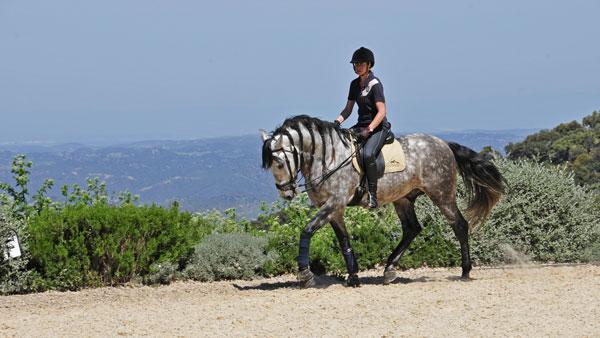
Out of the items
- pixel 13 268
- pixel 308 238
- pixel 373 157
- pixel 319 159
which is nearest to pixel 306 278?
pixel 308 238

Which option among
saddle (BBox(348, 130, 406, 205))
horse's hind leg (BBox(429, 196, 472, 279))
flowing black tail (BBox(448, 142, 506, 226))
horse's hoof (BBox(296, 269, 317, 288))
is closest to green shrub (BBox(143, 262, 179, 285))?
horse's hoof (BBox(296, 269, 317, 288))

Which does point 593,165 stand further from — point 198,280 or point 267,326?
point 267,326

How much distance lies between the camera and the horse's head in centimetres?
862

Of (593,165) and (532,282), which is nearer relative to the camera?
(532,282)

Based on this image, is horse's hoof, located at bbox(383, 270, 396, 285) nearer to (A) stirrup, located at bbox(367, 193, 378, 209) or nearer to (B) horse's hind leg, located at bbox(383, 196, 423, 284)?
(B) horse's hind leg, located at bbox(383, 196, 423, 284)

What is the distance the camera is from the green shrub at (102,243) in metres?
9.33

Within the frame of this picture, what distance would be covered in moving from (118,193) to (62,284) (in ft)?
11.2

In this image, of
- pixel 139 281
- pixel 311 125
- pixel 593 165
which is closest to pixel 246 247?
pixel 139 281

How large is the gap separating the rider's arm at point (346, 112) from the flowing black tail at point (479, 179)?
1649 mm

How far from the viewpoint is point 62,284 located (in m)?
9.34

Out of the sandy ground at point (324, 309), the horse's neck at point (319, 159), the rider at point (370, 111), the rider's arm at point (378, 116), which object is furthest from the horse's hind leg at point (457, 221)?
the horse's neck at point (319, 159)

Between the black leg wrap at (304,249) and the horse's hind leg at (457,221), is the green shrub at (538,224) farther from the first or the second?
the black leg wrap at (304,249)

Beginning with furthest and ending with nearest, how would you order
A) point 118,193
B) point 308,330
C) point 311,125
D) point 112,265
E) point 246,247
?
1. point 118,193
2. point 246,247
3. point 112,265
4. point 311,125
5. point 308,330

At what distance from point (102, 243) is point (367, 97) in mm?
3721
